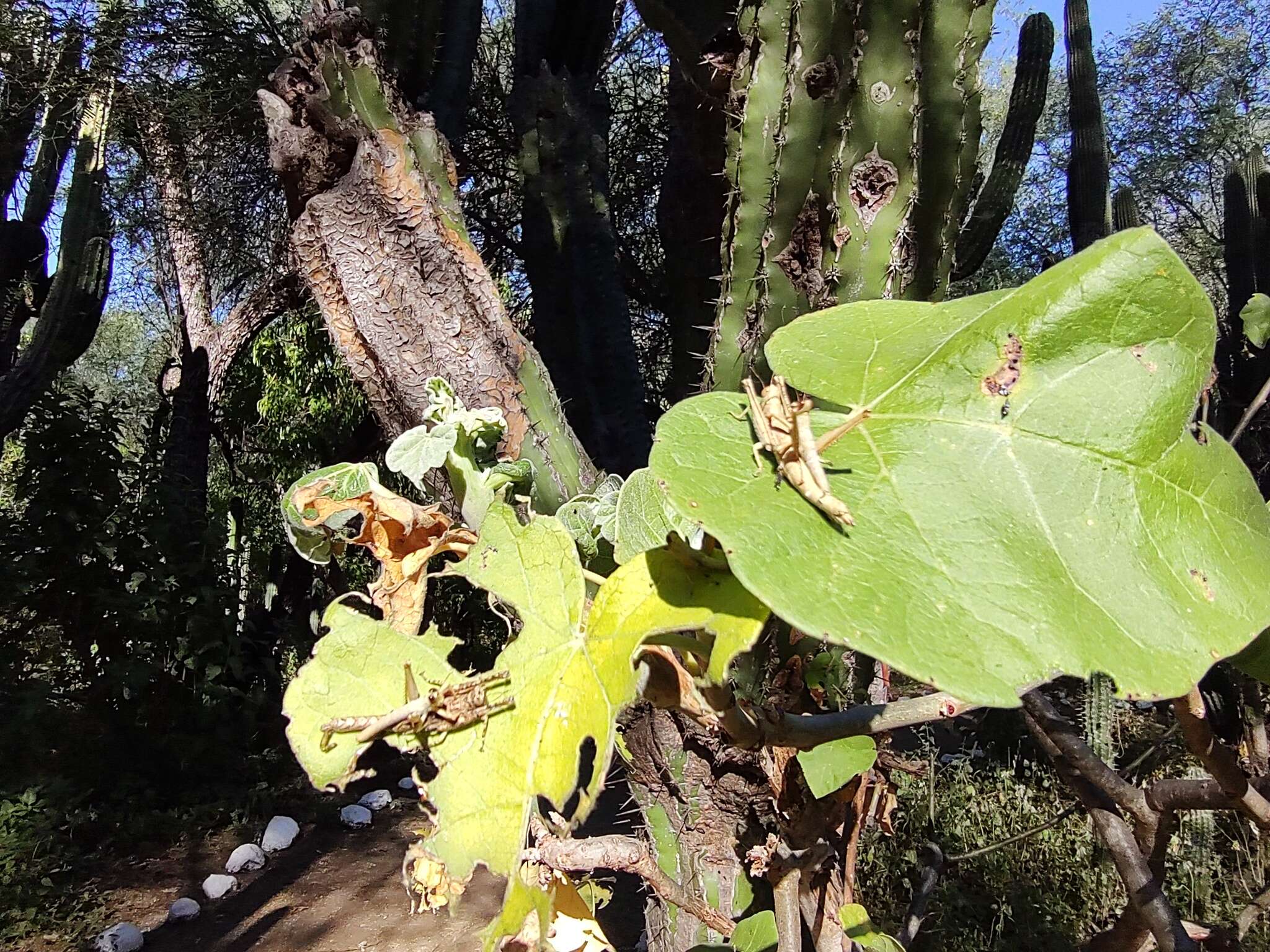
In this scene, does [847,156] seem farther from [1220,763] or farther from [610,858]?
[610,858]

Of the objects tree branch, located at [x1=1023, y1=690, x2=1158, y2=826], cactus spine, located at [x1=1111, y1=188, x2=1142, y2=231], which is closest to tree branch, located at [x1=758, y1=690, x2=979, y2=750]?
tree branch, located at [x1=1023, y1=690, x2=1158, y2=826]

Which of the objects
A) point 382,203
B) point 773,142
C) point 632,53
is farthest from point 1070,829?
point 632,53

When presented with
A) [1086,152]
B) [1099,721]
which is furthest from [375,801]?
[1086,152]

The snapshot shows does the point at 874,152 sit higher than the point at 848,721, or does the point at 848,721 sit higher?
the point at 874,152

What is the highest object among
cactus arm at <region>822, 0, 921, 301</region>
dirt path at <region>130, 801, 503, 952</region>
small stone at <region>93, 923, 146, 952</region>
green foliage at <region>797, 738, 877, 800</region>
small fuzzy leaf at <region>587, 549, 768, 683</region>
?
cactus arm at <region>822, 0, 921, 301</region>

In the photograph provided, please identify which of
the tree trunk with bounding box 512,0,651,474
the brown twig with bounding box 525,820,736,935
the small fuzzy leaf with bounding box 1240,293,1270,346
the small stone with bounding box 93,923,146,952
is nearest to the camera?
the brown twig with bounding box 525,820,736,935

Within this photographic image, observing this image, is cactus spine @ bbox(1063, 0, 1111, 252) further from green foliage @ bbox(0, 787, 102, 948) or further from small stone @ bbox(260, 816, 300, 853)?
green foliage @ bbox(0, 787, 102, 948)

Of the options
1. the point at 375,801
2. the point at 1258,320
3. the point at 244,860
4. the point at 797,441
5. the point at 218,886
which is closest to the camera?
the point at 797,441
